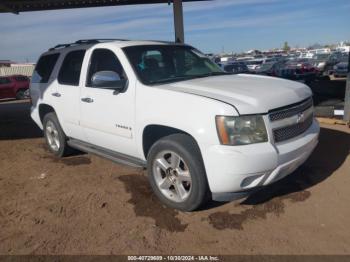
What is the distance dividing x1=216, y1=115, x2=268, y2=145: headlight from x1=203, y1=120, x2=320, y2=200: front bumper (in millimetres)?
63

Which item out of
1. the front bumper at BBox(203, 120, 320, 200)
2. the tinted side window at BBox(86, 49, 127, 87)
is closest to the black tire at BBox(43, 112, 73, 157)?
the tinted side window at BBox(86, 49, 127, 87)

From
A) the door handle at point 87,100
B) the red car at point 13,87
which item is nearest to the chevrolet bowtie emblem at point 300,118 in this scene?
the door handle at point 87,100

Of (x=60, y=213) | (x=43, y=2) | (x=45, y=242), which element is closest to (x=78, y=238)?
(x=45, y=242)

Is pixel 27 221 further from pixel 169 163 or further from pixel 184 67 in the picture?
pixel 184 67

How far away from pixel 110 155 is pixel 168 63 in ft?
4.79

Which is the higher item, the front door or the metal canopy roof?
the metal canopy roof

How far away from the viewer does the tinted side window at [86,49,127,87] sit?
483 centimetres

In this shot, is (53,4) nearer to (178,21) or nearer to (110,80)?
(178,21)

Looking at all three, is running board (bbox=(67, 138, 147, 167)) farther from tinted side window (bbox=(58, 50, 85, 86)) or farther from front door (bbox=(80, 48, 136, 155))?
tinted side window (bbox=(58, 50, 85, 86))

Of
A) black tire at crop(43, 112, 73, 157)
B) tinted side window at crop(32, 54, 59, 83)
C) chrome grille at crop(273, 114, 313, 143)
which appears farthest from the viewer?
tinted side window at crop(32, 54, 59, 83)

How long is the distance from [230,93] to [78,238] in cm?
213

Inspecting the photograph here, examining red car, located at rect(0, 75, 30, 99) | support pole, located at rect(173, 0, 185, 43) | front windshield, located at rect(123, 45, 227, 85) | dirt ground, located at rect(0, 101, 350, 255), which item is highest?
support pole, located at rect(173, 0, 185, 43)

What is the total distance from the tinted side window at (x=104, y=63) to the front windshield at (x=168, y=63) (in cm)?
22

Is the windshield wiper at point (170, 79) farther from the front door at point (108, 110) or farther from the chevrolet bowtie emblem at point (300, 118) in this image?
the chevrolet bowtie emblem at point (300, 118)
